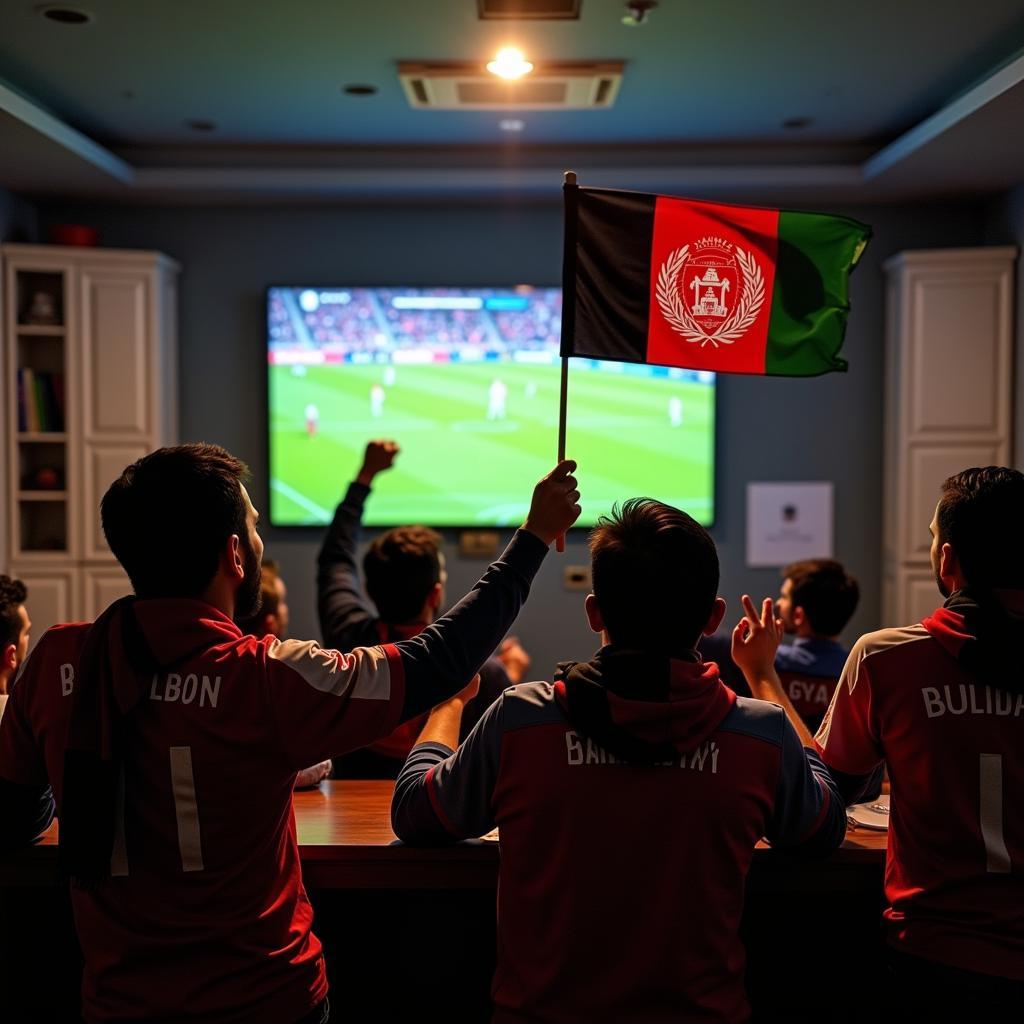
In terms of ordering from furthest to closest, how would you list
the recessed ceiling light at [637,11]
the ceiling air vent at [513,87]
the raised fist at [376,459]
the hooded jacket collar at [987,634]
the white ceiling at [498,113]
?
the ceiling air vent at [513,87], the white ceiling at [498,113], the recessed ceiling light at [637,11], the raised fist at [376,459], the hooded jacket collar at [987,634]

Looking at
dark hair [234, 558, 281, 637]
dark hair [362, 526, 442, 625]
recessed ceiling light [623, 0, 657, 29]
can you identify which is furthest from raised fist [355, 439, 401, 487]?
recessed ceiling light [623, 0, 657, 29]

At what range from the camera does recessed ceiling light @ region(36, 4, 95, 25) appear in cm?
338

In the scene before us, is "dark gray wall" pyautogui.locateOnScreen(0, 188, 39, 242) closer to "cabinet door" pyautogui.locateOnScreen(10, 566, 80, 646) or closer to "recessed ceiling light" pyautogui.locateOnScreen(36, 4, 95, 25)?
"cabinet door" pyautogui.locateOnScreen(10, 566, 80, 646)

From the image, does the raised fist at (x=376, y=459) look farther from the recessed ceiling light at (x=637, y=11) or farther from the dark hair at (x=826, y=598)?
the recessed ceiling light at (x=637, y=11)

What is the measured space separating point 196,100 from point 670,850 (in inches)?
158

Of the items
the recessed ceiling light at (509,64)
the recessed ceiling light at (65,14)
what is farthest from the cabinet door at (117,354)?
the recessed ceiling light at (509,64)

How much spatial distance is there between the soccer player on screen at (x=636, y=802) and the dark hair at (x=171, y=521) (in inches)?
16.1

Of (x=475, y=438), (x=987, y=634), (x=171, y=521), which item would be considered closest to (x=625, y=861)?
(x=987, y=634)

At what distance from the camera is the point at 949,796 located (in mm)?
1407

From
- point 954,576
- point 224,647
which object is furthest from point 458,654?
point 954,576

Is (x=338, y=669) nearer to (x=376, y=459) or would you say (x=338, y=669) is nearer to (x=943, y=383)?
(x=376, y=459)

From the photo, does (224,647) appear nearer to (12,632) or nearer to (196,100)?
(12,632)

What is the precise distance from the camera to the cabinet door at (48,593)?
5.01 metres

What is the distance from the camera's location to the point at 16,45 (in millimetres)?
3723
